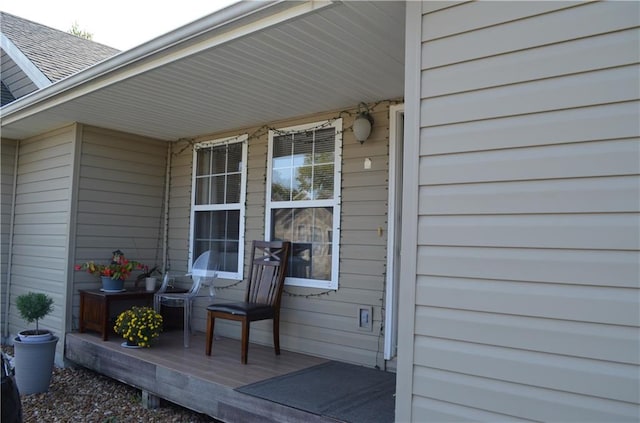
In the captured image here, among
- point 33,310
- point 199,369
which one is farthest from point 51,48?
point 199,369

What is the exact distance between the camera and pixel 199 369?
3574 millimetres

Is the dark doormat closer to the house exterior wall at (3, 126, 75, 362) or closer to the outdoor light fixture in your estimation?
the outdoor light fixture

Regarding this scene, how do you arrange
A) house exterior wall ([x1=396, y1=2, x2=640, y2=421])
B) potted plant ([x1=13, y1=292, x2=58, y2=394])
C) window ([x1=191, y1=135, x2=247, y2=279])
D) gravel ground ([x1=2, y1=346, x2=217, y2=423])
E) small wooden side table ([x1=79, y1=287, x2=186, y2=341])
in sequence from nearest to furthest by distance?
house exterior wall ([x1=396, y1=2, x2=640, y2=421]) → gravel ground ([x1=2, y1=346, x2=217, y2=423]) → potted plant ([x1=13, y1=292, x2=58, y2=394]) → small wooden side table ([x1=79, y1=287, x2=186, y2=341]) → window ([x1=191, y1=135, x2=247, y2=279])

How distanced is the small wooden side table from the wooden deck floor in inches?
4.3

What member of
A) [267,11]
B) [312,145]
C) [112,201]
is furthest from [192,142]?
[267,11]

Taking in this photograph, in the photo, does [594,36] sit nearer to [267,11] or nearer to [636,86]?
[636,86]

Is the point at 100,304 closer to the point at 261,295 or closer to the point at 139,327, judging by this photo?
the point at 139,327

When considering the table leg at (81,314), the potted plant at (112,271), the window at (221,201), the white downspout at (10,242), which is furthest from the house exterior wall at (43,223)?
the window at (221,201)

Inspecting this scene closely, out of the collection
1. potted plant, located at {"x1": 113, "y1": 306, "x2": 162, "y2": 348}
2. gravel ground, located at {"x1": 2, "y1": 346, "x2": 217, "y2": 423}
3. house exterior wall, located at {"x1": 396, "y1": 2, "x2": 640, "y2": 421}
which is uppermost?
house exterior wall, located at {"x1": 396, "y1": 2, "x2": 640, "y2": 421}

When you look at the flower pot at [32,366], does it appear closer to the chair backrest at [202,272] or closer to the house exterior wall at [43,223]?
the house exterior wall at [43,223]

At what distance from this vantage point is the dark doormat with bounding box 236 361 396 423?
2.72 m

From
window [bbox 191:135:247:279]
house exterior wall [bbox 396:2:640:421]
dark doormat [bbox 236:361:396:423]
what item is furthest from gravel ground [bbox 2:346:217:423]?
house exterior wall [bbox 396:2:640:421]

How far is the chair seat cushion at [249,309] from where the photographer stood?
3.72 meters

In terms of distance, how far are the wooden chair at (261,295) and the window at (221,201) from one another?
0.50m
